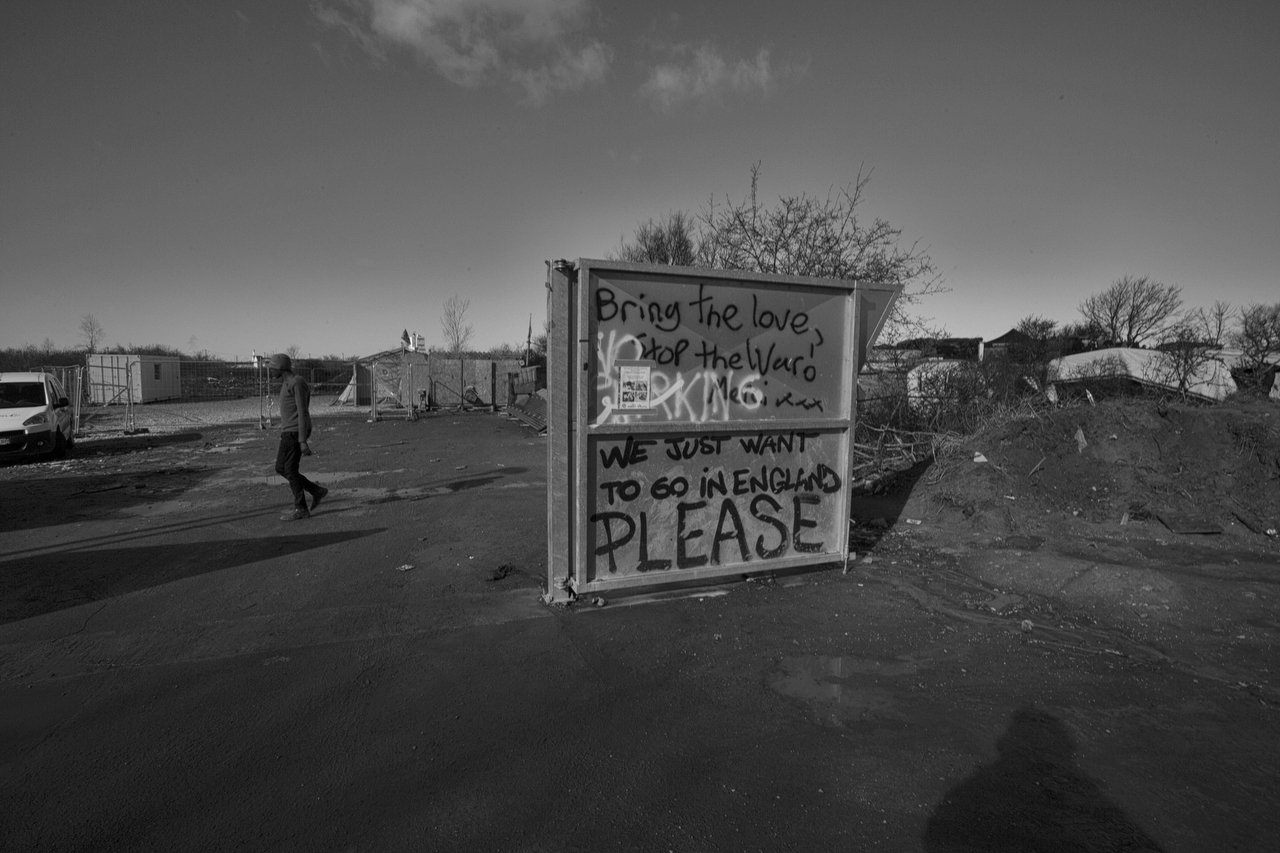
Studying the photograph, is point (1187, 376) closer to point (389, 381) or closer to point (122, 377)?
point (389, 381)

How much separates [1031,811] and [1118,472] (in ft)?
22.4

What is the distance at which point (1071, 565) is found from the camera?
18.7ft

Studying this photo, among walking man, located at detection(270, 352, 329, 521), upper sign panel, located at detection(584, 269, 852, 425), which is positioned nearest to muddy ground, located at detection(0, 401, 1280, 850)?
walking man, located at detection(270, 352, 329, 521)

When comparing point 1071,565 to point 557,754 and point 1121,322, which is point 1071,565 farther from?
point 1121,322

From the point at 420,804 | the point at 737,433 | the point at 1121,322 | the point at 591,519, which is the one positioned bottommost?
the point at 420,804

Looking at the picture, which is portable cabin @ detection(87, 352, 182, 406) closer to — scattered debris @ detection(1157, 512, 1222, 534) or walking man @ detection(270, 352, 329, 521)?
walking man @ detection(270, 352, 329, 521)

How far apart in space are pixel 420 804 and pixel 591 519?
7.82ft

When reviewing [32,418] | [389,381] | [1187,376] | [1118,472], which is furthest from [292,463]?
[389,381]

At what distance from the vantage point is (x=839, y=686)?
361cm

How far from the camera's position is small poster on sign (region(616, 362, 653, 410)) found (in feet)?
15.5

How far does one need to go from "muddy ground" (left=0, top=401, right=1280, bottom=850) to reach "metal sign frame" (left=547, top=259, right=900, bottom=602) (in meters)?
0.37

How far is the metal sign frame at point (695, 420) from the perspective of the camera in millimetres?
4625

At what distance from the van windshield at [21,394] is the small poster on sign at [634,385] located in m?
14.6

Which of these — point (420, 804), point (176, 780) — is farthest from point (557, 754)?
point (176, 780)
